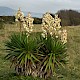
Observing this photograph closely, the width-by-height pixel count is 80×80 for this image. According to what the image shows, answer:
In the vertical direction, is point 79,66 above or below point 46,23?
below

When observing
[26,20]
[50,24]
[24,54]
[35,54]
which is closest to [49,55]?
[35,54]

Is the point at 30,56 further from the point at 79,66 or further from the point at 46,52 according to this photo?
the point at 79,66

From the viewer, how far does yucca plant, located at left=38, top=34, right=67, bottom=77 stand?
34.0 ft

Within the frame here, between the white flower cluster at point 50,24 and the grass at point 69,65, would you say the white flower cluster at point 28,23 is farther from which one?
the grass at point 69,65

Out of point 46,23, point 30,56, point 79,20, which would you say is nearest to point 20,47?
point 30,56

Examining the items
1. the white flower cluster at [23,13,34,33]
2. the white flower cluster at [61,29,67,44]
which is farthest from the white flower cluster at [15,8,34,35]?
the white flower cluster at [61,29,67,44]

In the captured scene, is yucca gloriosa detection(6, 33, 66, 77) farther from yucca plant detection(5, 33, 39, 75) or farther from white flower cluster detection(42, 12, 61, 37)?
white flower cluster detection(42, 12, 61, 37)

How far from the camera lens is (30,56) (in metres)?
10.2

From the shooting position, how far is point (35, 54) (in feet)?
34.1

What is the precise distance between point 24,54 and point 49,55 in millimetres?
907

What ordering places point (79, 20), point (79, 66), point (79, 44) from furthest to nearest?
point (79, 20) < point (79, 44) < point (79, 66)

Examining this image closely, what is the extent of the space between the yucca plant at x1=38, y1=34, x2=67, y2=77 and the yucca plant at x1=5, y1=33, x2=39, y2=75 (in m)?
0.30

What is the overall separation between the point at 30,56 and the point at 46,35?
1071 mm

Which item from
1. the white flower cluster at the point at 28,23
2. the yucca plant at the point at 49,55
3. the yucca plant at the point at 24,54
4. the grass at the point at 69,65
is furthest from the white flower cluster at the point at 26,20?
the grass at the point at 69,65
